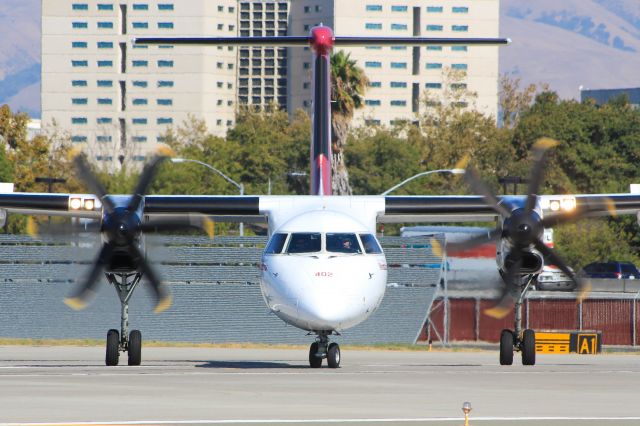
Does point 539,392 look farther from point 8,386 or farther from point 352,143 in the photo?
point 352,143

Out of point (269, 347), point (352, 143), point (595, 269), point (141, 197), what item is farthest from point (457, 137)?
point (141, 197)

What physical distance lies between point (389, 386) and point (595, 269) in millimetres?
54747

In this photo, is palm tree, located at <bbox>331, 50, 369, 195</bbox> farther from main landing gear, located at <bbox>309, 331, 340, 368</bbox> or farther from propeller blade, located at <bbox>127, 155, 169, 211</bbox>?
main landing gear, located at <bbox>309, 331, 340, 368</bbox>

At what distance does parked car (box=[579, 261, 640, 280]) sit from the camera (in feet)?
247

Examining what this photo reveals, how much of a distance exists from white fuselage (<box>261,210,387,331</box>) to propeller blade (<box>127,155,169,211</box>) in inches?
122

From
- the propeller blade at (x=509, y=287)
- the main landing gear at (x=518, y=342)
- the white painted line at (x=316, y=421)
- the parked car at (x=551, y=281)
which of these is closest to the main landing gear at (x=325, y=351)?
the propeller blade at (x=509, y=287)

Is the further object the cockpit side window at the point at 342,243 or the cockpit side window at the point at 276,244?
the cockpit side window at the point at 276,244

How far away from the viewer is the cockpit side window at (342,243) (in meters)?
26.7

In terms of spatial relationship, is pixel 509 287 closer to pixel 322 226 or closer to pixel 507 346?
pixel 507 346

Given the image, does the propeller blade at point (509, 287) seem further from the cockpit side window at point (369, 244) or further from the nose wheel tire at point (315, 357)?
the nose wheel tire at point (315, 357)

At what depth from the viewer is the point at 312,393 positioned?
70.3ft

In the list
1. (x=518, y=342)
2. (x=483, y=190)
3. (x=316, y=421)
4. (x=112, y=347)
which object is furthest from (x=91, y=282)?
(x=316, y=421)

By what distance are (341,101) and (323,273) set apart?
50.1m

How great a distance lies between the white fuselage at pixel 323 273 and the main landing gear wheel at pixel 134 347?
3.16 m
